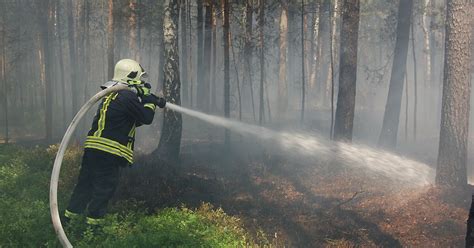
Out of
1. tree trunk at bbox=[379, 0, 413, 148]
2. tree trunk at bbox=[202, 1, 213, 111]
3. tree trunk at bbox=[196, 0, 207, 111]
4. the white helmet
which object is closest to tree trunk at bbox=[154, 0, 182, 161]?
the white helmet

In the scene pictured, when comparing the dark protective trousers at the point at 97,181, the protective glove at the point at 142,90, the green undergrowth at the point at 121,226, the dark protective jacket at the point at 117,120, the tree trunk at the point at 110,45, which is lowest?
the green undergrowth at the point at 121,226

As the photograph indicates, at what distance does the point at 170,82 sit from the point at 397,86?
997 cm

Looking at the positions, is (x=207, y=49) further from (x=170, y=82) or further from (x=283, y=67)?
(x=170, y=82)

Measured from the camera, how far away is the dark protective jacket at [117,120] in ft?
20.7

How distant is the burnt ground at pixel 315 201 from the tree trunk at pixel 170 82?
74cm

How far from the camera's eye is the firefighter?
20.7 ft

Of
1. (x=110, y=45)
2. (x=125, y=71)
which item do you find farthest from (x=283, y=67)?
(x=125, y=71)

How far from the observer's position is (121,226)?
21.0 feet

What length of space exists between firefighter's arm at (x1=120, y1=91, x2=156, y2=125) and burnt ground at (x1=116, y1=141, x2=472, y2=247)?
76.1 inches

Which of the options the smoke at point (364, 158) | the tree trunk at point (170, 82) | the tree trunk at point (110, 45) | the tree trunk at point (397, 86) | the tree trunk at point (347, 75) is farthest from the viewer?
the tree trunk at point (110, 45)

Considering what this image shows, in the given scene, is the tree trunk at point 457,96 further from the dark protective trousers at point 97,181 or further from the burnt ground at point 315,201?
the dark protective trousers at point 97,181

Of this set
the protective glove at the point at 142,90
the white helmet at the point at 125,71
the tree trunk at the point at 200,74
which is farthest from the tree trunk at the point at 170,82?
the tree trunk at the point at 200,74

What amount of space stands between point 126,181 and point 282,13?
74.9 ft

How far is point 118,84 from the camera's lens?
6.12 metres
